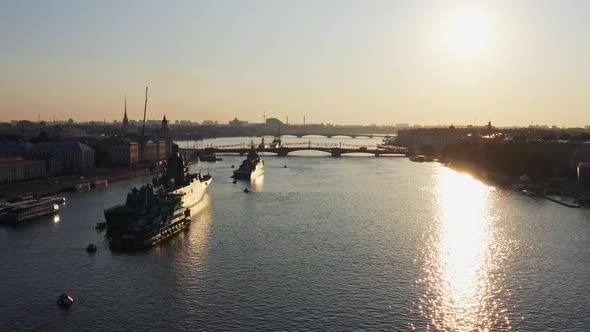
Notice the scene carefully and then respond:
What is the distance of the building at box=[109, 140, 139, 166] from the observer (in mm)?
73688

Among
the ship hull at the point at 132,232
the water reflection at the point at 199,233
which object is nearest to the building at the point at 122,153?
the water reflection at the point at 199,233

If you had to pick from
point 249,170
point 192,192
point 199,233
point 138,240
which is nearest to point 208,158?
point 249,170

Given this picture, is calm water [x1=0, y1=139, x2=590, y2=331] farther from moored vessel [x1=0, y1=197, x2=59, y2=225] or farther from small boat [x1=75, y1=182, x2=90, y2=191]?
small boat [x1=75, y1=182, x2=90, y2=191]

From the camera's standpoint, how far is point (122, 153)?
244ft

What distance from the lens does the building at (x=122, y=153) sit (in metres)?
73.7

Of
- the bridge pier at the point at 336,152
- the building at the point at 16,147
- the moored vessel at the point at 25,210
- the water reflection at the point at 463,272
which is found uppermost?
the building at the point at 16,147

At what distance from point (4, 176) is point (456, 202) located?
35.4m

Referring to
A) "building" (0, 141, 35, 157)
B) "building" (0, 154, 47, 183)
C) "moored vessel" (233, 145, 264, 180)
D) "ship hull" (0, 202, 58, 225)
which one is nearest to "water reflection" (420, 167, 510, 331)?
"ship hull" (0, 202, 58, 225)

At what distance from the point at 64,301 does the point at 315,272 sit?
9.01 meters

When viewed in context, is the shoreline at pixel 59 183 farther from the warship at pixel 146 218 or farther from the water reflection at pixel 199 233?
the warship at pixel 146 218

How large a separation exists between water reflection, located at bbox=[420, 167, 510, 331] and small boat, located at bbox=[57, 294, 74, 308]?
11.1m

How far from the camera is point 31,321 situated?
18.1 meters

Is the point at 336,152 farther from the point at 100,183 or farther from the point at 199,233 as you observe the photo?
the point at 199,233

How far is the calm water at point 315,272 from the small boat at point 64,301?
0.25m
